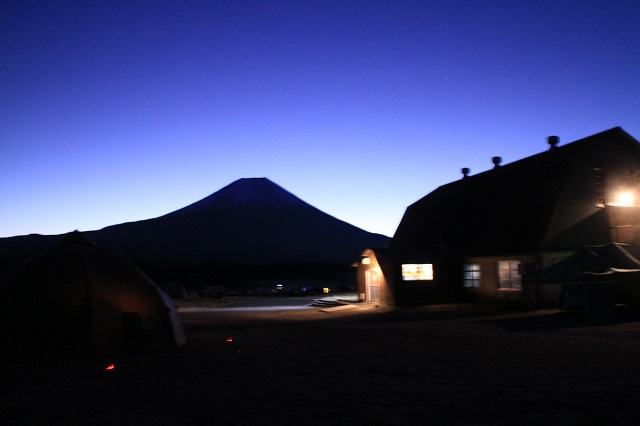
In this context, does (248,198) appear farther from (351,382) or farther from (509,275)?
(351,382)

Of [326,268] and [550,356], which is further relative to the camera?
[326,268]

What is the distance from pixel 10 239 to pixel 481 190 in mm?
143250

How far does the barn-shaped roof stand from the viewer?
20.8 meters

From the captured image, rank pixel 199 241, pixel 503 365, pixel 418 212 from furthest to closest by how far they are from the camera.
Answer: pixel 199 241 < pixel 418 212 < pixel 503 365

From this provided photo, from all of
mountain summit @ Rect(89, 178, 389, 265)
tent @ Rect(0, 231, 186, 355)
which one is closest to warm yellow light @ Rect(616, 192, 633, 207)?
tent @ Rect(0, 231, 186, 355)

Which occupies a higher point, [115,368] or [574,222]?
[574,222]

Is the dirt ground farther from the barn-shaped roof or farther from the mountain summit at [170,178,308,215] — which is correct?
the mountain summit at [170,178,308,215]

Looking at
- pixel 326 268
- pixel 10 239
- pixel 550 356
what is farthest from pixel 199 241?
pixel 550 356

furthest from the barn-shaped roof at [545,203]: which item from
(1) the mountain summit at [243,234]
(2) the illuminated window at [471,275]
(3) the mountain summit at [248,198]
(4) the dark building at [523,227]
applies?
(3) the mountain summit at [248,198]

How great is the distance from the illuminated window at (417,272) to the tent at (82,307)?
13858mm

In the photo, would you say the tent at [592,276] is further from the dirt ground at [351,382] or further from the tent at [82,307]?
the tent at [82,307]

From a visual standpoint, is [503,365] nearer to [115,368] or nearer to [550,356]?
[550,356]

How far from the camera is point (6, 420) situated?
6047mm

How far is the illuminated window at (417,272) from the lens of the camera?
24.2 meters
